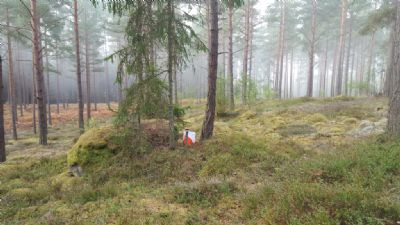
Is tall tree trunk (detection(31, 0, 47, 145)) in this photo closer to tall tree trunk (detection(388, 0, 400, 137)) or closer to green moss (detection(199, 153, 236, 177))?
green moss (detection(199, 153, 236, 177))

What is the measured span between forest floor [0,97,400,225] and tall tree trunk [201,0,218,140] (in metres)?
0.70

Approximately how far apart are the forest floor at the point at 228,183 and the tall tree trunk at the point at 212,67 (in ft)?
2.29

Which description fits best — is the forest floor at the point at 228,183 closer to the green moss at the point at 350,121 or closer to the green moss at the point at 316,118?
the green moss at the point at 350,121

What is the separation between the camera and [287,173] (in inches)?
223

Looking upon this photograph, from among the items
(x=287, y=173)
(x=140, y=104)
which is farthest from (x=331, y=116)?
(x=140, y=104)

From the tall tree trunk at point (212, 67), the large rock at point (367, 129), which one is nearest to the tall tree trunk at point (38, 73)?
the tall tree trunk at point (212, 67)

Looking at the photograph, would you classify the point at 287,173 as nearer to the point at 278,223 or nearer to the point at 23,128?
the point at 278,223

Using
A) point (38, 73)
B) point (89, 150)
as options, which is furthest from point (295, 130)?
point (38, 73)

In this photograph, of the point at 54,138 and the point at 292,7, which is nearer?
the point at 54,138

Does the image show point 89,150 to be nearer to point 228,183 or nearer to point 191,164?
point 191,164

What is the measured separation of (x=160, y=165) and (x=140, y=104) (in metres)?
1.97

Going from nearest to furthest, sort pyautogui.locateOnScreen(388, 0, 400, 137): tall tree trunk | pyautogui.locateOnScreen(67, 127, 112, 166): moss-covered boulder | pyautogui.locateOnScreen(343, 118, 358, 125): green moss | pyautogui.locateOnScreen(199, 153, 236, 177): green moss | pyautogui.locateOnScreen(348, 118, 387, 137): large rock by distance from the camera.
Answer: pyautogui.locateOnScreen(388, 0, 400, 137): tall tree trunk, pyautogui.locateOnScreen(199, 153, 236, 177): green moss, pyautogui.locateOnScreen(67, 127, 112, 166): moss-covered boulder, pyautogui.locateOnScreen(348, 118, 387, 137): large rock, pyautogui.locateOnScreen(343, 118, 358, 125): green moss

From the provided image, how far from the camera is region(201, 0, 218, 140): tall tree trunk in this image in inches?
352

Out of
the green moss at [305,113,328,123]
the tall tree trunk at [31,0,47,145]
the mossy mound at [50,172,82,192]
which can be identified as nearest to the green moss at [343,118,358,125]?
the green moss at [305,113,328,123]
